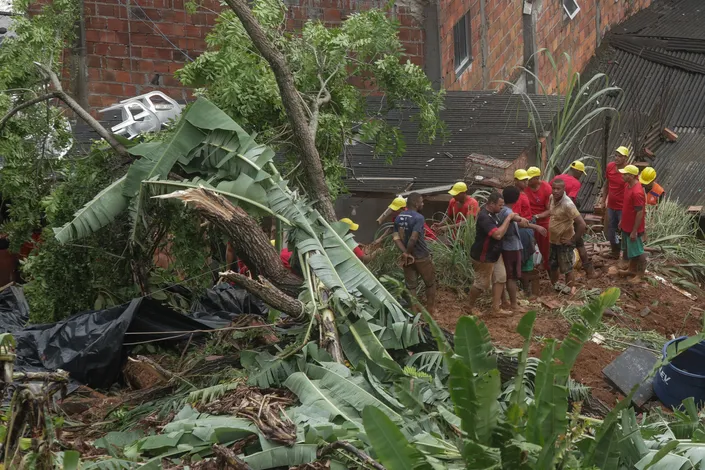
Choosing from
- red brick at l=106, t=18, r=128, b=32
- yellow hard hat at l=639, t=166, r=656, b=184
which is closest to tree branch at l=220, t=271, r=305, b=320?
yellow hard hat at l=639, t=166, r=656, b=184

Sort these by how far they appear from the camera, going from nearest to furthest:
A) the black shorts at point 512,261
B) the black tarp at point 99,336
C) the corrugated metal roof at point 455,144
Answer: the black tarp at point 99,336
the black shorts at point 512,261
the corrugated metal roof at point 455,144

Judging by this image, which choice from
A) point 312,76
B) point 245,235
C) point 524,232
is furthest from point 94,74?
point 245,235

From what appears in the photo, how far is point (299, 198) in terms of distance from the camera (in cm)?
988

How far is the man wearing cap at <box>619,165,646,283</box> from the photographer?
40.3 feet

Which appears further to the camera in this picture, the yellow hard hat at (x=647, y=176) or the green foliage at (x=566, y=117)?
the green foliage at (x=566, y=117)

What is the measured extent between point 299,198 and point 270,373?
203 cm

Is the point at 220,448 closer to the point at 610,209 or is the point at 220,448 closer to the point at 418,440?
the point at 418,440

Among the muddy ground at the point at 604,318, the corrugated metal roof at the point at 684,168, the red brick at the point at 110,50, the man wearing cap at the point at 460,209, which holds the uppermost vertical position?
the red brick at the point at 110,50

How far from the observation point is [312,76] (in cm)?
1191

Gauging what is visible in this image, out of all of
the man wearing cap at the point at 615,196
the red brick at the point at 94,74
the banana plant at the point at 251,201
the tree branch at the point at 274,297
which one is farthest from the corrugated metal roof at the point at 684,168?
the red brick at the point at 94,74

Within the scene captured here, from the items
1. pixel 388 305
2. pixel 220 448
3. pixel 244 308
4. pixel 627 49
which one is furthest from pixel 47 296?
pixel 627 49

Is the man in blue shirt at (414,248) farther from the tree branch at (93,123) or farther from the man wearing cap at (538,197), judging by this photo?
the tree branch at (93,123)

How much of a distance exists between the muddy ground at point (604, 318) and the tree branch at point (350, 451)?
13.5ft

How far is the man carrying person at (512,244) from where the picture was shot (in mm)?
11461
